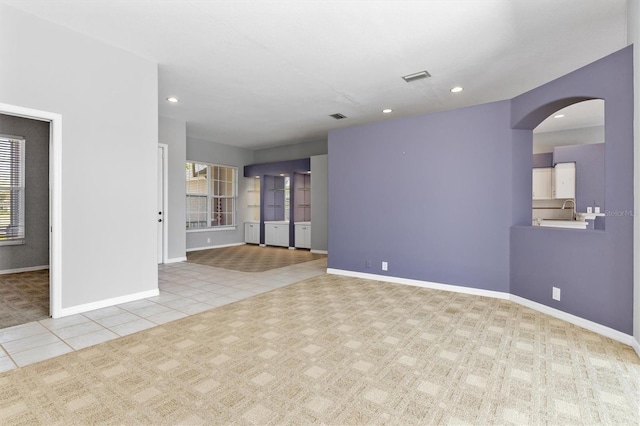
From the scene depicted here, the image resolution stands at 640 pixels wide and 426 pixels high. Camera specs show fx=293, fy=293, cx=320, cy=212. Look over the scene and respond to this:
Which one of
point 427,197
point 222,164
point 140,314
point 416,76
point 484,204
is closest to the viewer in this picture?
point 140,314

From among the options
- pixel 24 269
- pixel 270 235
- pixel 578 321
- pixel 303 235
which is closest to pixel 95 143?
pixel 24 269

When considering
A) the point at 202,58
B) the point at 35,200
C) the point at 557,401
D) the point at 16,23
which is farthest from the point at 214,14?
the point at 35,200

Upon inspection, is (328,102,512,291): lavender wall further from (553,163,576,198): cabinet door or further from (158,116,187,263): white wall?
(553,163,576,198): cabinet door

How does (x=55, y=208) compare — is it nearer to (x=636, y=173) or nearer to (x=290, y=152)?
(x=636, y=173)

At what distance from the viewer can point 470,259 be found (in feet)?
14.2

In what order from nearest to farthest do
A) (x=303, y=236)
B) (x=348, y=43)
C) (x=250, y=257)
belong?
(x=348, y=43), (x=250, y=257), (x=303, y=236)

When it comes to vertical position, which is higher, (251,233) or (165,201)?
(165,201)

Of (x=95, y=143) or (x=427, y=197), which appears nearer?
(x=95, y=143)

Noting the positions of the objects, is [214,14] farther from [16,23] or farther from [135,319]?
[135,319]

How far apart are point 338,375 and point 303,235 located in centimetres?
670

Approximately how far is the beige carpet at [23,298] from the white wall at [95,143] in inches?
19.6

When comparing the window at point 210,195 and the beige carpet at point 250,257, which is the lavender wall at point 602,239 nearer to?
the beige carpet at point 250,257

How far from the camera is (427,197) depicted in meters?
4.66

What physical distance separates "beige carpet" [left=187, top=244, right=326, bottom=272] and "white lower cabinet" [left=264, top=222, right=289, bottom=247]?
25cm
